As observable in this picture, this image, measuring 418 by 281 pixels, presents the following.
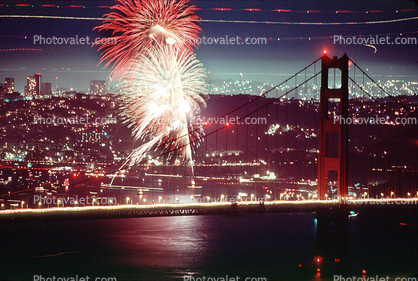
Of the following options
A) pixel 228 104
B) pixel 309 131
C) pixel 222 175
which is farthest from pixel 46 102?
pixel 309 131

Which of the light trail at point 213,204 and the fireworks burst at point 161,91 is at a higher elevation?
the fireworks burst at point 161,91

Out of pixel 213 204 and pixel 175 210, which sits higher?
pixel 213 204

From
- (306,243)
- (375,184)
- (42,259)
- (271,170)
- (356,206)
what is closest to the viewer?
(356,206)

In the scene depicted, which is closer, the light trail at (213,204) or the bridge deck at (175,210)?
the bridge deck at (175,210)

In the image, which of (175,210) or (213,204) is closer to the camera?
(175,210)

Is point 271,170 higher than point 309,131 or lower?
lower

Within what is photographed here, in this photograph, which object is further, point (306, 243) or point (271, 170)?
point (271, 170)

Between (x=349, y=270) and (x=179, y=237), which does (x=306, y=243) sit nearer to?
(x=349, y=270)

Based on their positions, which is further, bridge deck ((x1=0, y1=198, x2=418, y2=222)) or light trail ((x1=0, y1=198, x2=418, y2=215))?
light trail ((x1=0, y1=198, x2=418, y2=215))

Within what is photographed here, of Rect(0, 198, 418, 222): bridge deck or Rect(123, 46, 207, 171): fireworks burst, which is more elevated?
Rect(123, 46, 207, 171): fireworks burst

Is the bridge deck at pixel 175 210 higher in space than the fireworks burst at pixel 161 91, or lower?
lower

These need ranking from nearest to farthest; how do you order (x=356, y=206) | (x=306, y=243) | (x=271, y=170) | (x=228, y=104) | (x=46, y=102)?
(x=356, y=206), (x=306, y=243), (x=271, y=170), (x=228, y=104), (x=46, y=102)
